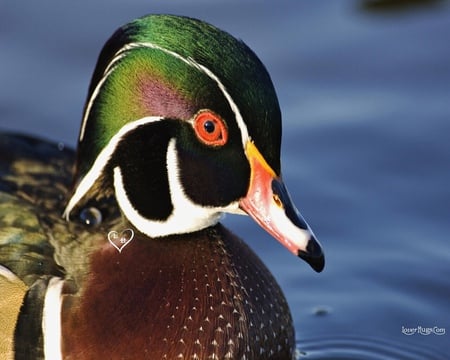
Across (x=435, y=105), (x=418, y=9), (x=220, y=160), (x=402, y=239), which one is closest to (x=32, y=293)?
(x=220, y=160)

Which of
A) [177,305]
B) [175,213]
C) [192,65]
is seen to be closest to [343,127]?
[175,213]

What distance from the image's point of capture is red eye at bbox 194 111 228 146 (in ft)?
15.7

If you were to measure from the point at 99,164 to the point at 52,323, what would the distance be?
0.66 metres

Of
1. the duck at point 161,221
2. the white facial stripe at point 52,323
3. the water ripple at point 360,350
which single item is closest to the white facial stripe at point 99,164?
the duck at point 161,221

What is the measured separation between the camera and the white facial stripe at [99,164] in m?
4.91

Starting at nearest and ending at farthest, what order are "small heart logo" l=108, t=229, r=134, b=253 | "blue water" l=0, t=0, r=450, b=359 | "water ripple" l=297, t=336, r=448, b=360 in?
"small heart logo" l=108, t=229, r=134, b=253, "water ripple" l=297, t=336, r=448, b=360, "blue water" l=0, t=0, r=450, b=359

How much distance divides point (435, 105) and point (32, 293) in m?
3.33

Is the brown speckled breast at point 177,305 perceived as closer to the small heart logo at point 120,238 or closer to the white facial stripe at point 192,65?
the small heart logo at point 120,238

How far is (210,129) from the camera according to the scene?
480cm

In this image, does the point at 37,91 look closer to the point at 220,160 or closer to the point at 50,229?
the point at 50,229

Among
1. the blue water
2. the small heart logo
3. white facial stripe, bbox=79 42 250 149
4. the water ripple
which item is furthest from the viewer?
the blue water

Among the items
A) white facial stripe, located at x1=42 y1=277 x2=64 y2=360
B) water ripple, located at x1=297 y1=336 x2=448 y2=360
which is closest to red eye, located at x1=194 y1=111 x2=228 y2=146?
white facial stripe, located at x1=42 y1=277 x2=64 y2=360

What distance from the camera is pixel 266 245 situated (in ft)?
21.8

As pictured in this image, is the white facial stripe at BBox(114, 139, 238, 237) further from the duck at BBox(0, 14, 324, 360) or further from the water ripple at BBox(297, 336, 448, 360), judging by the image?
the water ripple at BBox(297, 336, 448, 360)
